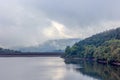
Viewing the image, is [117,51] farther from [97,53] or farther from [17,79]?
[17,79]

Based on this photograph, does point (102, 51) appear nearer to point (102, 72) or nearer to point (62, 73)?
point (102, 72)

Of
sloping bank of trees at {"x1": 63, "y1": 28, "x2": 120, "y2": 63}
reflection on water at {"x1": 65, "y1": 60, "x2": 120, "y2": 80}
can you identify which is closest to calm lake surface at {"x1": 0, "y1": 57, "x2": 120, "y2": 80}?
reflection on water at {"x1": 65, "y1": 60, "x2": 120, "y2": 80}

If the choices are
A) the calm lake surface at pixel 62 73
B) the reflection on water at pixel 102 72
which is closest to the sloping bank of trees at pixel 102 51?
the calm lake surface at pixel 62 73

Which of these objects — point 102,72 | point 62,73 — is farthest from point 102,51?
point 62,73

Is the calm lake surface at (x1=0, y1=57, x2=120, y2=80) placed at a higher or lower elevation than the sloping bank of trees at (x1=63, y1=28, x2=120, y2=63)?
lower

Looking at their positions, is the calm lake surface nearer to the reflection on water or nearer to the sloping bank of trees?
the reflection on water

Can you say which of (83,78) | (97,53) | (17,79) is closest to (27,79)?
(17,79)

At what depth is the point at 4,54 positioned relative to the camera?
557 feet

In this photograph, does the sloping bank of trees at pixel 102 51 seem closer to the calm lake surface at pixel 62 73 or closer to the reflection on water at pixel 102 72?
the calm lake surface at pixel 62 73

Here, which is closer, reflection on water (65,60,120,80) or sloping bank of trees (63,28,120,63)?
reflection on water (65,60,120,80)

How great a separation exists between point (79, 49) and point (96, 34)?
36060 millimetres

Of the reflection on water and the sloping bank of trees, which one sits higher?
the sloping bank of trees

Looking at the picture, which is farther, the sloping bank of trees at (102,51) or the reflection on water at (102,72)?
the sloping bank of trees at (102,51)

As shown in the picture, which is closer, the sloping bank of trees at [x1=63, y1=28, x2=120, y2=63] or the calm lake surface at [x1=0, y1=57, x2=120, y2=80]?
the calm lake surface at [x1=0, y1=57, x2=120, y2=80]
